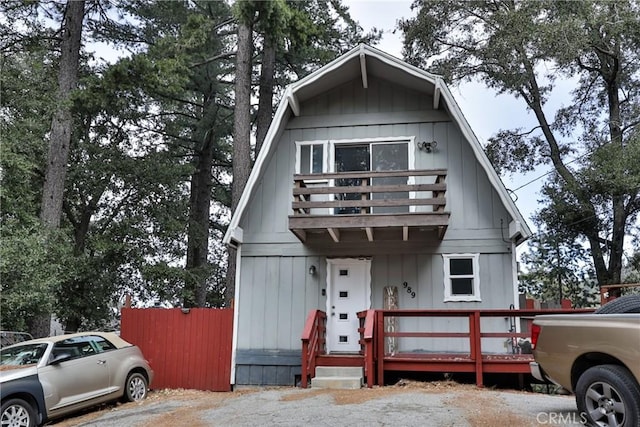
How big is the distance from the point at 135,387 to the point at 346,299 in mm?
4385

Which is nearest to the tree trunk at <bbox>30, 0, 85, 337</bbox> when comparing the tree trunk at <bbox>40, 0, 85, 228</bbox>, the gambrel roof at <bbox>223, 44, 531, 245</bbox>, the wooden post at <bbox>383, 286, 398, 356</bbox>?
the tree trunk at <bbox>40, 0, 85, 228</bbox>

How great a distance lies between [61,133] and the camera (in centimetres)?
1448

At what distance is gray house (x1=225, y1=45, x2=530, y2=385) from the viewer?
9984mm

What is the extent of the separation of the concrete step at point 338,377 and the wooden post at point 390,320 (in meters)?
0.77

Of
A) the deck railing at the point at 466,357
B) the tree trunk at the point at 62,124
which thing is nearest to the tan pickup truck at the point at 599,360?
the deck railing at the point at 466,357

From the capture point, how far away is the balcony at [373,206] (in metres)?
9.52

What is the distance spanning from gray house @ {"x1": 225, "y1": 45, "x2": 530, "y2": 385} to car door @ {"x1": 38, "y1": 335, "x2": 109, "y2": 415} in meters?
2.77

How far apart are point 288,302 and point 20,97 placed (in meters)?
8.13

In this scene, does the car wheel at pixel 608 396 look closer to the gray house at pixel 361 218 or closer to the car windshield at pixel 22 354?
the gray house at pixel 361 218

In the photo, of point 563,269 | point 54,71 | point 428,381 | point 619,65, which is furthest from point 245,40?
point 563,269

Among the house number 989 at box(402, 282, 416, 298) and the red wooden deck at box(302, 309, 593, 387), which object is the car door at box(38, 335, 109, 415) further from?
the house number 989 at box(402, 282, 416, 298)

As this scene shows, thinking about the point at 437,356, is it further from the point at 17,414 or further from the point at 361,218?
the point at 17,414

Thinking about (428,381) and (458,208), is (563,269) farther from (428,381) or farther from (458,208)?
(428,381)

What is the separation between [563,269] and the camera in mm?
19891
